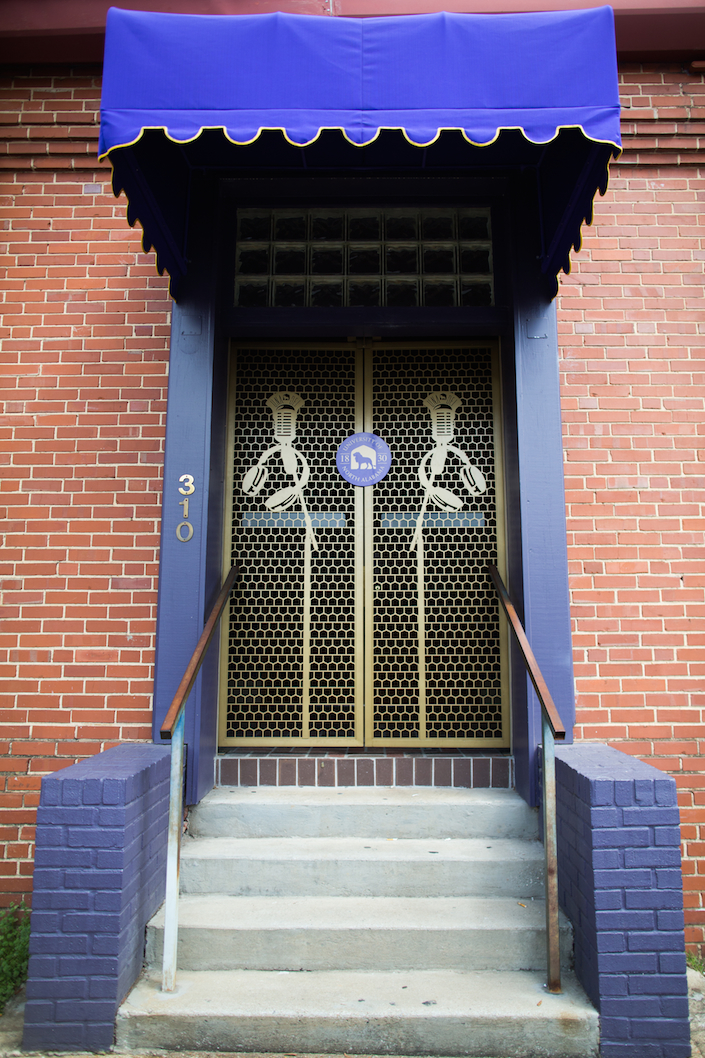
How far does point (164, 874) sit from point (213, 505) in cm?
203

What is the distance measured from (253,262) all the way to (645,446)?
2803mm

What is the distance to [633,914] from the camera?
282 cm

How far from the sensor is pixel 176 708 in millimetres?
3117

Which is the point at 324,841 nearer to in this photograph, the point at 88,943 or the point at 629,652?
the point at 88,943

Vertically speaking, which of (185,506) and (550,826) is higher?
(185,506)

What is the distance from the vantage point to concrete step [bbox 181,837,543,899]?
339cm

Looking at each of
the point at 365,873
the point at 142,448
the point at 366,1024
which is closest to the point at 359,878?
the point at 365,873

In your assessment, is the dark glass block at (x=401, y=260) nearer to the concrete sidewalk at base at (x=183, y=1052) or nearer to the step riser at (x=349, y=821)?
the step riser at (x=349, y=821)

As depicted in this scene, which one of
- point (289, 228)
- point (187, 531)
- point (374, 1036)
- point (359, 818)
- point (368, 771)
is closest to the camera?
point (374, 1036)

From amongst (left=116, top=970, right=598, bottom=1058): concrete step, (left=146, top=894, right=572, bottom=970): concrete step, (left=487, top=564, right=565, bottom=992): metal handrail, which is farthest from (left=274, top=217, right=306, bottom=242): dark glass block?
(left=116, top=970, right=598, bottom=1058): concrete step

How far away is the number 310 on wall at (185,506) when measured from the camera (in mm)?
3922

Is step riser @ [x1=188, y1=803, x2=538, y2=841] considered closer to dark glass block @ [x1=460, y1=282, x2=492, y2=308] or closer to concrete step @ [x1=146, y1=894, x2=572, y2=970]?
concrete step @ [x1=146, y1=894, x2=572, y2=970]

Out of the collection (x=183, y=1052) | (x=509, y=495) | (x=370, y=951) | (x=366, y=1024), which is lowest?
(x=183, y=1052)

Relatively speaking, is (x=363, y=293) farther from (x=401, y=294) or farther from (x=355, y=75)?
(x=355, y=75)
